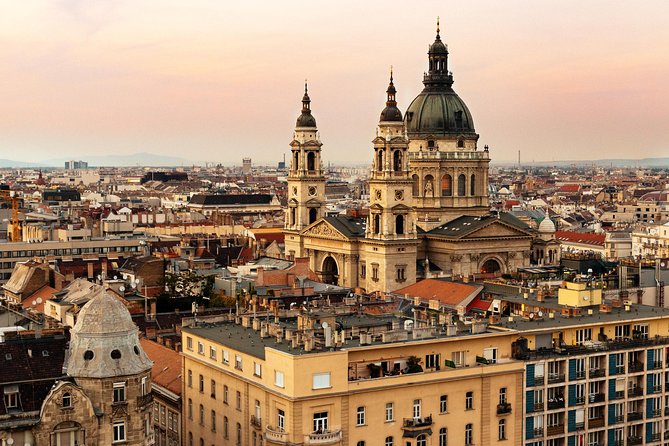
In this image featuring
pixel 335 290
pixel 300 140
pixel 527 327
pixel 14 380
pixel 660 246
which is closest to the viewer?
pixel 14 380

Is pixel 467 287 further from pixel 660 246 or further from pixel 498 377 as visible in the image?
pixel 660 246

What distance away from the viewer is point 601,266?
11144 centimetres

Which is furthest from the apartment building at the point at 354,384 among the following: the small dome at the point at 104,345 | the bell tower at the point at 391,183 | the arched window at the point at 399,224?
the arched window at the point at 399,224

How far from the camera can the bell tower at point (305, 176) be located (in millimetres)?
139500

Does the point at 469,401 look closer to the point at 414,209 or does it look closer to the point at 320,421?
the point at 320,421

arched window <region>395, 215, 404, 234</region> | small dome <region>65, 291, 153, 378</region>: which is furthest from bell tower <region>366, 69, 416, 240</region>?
small dome <region>65, 291, 153, 378</region>

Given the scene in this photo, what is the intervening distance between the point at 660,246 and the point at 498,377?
4526 inches

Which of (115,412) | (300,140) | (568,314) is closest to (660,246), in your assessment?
(300,140)

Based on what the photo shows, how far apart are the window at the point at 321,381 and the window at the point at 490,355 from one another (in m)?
10.0

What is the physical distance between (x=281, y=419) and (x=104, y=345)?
28.9 ft

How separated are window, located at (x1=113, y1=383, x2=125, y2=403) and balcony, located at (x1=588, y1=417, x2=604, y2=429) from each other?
998 inches

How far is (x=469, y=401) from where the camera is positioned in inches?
2330

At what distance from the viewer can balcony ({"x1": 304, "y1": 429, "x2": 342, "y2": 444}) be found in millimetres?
54156

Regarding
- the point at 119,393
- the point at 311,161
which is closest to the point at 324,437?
the point at 119,393
